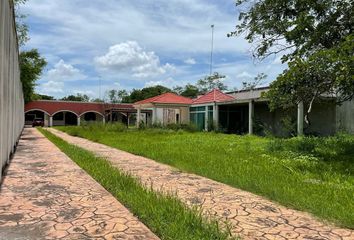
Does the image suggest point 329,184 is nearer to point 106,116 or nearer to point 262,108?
point 262,108

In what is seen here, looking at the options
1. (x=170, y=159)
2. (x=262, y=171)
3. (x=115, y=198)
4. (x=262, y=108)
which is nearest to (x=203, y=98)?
(x=262, y=108)

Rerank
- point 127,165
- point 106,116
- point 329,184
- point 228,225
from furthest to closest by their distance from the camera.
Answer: point 106,116 < point 127,165 < point 329,184 < point 228,225

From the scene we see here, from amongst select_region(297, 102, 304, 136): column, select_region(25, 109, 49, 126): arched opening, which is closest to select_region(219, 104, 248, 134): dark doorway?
select_region(297, 102, 304, 136): column

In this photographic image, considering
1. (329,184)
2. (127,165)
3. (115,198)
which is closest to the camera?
(115,198)

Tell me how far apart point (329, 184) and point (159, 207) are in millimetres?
4007

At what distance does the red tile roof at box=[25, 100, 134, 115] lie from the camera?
53.7 meters

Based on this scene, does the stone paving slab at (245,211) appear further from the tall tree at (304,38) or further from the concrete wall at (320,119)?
the concrete wall at (320,119)

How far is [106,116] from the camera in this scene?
57812 millimetres

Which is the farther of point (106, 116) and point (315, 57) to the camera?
point (106, 116)

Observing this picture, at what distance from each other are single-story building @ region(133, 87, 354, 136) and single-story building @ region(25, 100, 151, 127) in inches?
633

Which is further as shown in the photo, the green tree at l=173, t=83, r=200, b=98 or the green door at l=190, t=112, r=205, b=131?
the green tree at l=173, t=83, r=200, b=98

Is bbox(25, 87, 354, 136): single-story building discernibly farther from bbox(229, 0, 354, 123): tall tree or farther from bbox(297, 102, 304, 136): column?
bbox(229, 0, 354, 123): tall tree

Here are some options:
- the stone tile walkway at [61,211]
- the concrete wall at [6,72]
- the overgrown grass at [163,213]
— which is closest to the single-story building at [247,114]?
the overgrown grass at [163,213]

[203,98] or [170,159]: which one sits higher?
[203,98]
